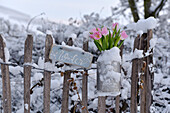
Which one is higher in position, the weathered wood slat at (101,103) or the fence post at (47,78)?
the fence post at (47,78)

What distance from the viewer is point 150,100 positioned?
220 cm

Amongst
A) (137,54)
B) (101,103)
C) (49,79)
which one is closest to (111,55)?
(137,54)

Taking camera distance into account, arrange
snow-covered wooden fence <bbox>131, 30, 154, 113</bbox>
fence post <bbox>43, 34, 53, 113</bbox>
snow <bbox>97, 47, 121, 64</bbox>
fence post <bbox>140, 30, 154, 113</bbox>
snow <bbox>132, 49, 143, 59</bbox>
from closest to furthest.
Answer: snow <bbox>97, 47, 121, 64</bbox>, fence post <bbox>43, 34, 53, 113</bbox>, snow <bbox>132, 49, 143, 59</bbox>, snow-covered wooden fence <bbox>131, 30, 154, 113</bbox>, fence post <bbox>140, 30, 154, 113</bbox>

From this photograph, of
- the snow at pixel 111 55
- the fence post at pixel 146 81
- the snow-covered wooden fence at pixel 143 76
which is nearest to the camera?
the snow at pixel 111 55

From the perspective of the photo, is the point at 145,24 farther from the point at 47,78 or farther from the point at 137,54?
the point at 47,78

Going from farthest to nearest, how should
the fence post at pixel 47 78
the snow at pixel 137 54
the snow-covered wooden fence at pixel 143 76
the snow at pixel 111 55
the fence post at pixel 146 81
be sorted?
the fence post at pixel 146 81
the snow-covered wooden fence at pixel 143 76
the snow at pixel 137 54
the fence post at pixel 47 78
the snow at pixel 111 55

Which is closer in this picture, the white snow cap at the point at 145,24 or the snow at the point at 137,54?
the snow at the point at 137,54

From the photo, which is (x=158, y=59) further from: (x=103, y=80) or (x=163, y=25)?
(x=103, y=80)

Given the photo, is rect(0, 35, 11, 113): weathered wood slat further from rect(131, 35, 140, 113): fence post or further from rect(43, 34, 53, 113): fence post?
rect(131, 35, 140, 113): fence post

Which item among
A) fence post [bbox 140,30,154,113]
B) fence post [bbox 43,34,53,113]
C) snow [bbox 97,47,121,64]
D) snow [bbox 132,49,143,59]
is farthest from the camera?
fence post [bbox 140,30,154,113]

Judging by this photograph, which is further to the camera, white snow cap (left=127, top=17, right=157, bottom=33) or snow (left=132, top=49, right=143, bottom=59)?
white snow cap (left=127, top=17, right=157, bottom=33)

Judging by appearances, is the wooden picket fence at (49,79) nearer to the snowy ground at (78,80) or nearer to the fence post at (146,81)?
the fence post at (146,81)

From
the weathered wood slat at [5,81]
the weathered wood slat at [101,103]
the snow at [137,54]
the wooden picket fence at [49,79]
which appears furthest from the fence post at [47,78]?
the snow at [137,54]

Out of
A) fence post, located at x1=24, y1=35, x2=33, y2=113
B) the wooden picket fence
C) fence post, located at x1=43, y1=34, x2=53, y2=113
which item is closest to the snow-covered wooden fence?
the wooden picket fence
